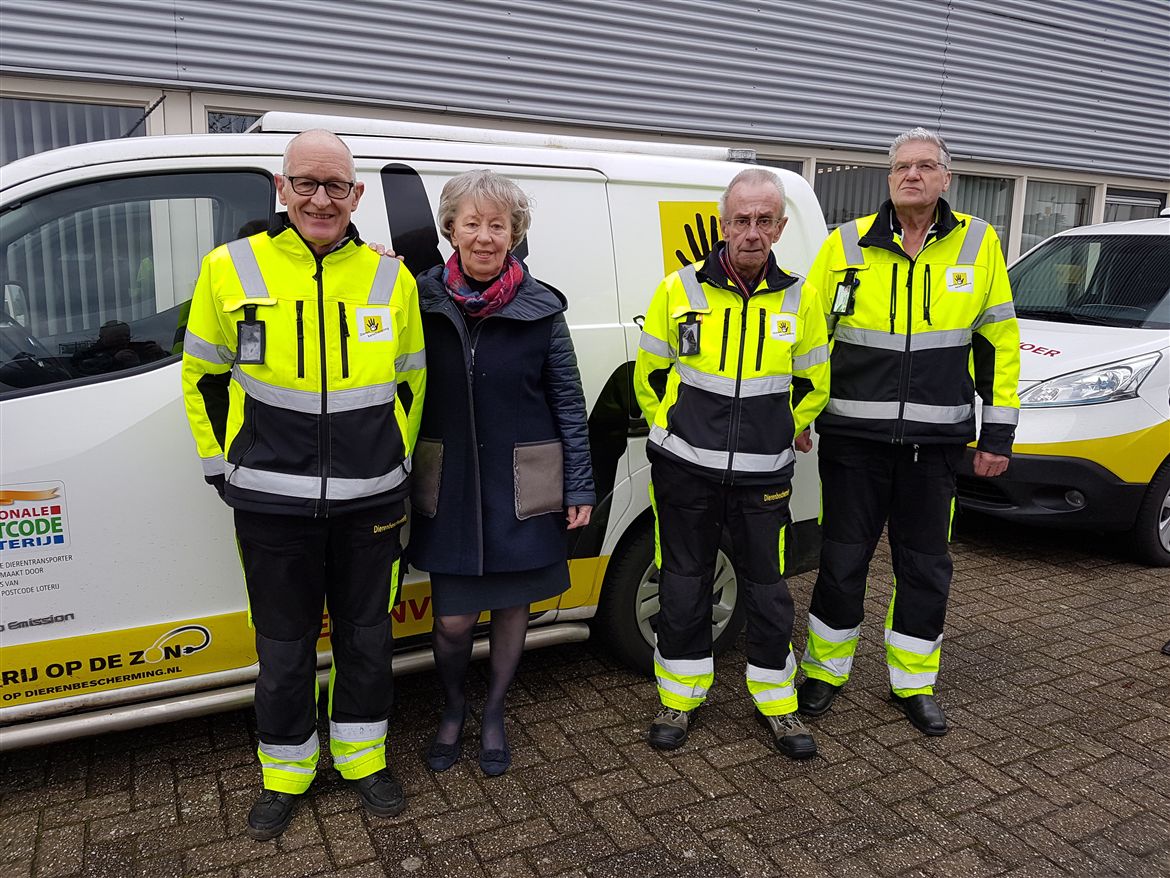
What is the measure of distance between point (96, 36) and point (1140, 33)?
33.8 feet

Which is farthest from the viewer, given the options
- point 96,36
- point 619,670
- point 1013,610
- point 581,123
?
point 581,123

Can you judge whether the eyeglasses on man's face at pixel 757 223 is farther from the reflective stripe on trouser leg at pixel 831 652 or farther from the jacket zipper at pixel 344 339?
the reflective stripe on trouser leg at pixel 831 652

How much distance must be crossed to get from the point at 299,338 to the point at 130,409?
0.59m

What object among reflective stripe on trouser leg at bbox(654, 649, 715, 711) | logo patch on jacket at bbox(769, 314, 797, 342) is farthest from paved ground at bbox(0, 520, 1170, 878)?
logo patch on jacket at bbox(769, 314, 797, 342)

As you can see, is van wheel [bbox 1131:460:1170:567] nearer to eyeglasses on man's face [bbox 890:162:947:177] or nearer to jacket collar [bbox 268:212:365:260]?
eyeglasses on man's face [bbox 890:162:947:177]

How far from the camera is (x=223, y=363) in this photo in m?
2.44

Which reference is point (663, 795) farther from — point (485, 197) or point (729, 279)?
point (485, 197)

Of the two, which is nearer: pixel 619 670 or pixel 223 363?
pixel 223 363

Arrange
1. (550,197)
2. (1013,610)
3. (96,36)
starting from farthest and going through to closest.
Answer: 1. (96,36)
2. (1013,610)
3. (550,197)

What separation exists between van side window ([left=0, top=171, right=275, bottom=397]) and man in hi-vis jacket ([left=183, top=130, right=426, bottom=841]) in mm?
329

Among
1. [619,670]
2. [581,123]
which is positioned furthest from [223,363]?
[581,123]

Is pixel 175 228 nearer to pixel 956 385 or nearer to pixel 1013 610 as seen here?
pixel 956 385

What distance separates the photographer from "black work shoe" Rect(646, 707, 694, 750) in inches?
125

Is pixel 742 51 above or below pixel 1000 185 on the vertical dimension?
above
